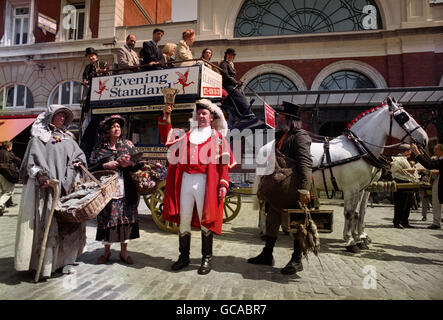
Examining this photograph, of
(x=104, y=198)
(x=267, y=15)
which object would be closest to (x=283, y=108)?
(x=104, y=198)

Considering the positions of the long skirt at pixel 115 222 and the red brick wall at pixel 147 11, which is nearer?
the long skirt at pixel 115 222

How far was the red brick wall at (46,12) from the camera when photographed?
16.6 meters

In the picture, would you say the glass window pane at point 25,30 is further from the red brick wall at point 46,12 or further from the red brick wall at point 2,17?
the red brick wall at point 2,17

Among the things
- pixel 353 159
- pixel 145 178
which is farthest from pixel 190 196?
pixel 353 159

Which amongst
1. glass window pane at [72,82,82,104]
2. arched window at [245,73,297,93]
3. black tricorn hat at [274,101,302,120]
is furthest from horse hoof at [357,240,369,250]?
glass window pane at [72,82,82,104]

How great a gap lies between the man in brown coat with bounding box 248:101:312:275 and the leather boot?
3.08 feet

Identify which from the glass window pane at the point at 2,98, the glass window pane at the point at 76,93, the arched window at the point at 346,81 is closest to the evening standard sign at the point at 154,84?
the arched window at the point at 346,81

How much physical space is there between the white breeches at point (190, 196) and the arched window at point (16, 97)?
17376 millimetres

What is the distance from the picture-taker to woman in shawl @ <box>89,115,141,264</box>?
3.57 meters

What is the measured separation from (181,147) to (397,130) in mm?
3787

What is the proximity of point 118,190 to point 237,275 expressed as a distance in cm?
189

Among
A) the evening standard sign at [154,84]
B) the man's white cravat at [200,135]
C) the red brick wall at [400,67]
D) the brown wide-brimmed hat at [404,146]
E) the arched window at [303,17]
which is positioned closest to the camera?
the man's white cravat at [200,135]

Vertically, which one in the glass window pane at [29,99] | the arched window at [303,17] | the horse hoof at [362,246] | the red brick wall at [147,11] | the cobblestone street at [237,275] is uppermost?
the red brick wall at [147,11]

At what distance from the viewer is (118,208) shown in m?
3.61
